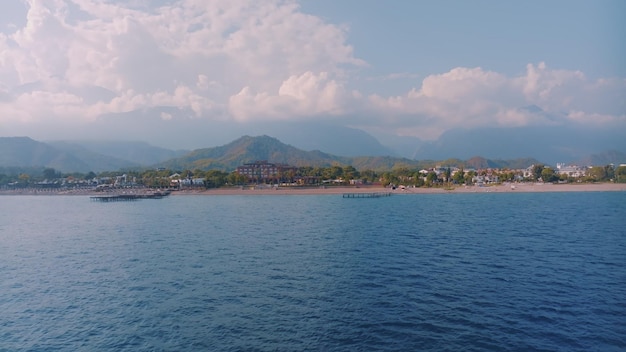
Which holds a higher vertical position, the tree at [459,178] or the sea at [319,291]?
the tree at [459,178]

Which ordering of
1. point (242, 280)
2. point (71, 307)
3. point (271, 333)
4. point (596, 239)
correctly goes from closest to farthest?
point (271, 333) → point (71, 307) → point (242, 280) → point (596, 239)

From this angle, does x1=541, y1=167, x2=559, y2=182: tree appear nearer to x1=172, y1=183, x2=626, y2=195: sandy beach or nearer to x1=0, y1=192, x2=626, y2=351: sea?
x1=172, y1=183, x2=626, y2=195: sandy beach

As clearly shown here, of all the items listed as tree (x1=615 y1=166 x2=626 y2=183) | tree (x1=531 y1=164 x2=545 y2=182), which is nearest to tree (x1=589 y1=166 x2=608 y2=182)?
tree (x1=615 y1=166 x2=626 y2=183)

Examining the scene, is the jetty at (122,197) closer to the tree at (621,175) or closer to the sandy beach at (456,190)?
the sandy beach at (456,190)

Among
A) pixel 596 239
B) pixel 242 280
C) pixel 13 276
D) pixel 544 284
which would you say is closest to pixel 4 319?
pixel 13 276

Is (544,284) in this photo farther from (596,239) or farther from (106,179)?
(106,179)

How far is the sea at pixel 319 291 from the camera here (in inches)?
797

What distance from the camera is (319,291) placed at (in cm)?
2734

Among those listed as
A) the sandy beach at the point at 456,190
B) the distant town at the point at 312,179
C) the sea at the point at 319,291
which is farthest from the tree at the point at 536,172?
the sea at the point at 319,291

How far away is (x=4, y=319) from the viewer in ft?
78.7

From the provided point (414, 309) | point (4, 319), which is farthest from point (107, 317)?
point (414, 309)

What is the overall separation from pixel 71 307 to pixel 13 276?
12.5 metres

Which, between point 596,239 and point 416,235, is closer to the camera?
point 596,239

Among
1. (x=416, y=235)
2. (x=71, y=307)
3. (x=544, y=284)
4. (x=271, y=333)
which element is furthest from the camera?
(x=416, y=235)
